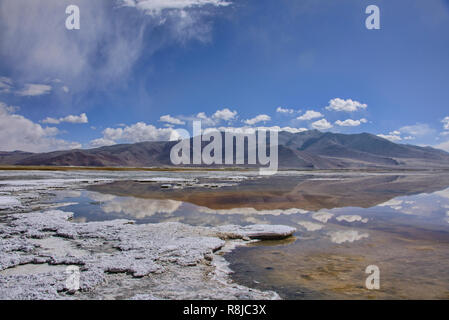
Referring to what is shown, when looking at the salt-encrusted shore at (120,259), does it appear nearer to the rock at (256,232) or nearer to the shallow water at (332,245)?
the rock at (256,232)

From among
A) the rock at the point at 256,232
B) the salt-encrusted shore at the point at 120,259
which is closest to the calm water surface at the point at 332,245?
the rock at the point at 256,232

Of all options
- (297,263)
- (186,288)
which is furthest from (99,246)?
(297,263)

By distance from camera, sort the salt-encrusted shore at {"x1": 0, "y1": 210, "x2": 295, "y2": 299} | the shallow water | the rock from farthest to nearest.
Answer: the rock
the shallow water
the salt-encrusted shore at {"x1": 0, "y1": 210, "x2": 295, "y2": 299}

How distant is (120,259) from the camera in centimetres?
624

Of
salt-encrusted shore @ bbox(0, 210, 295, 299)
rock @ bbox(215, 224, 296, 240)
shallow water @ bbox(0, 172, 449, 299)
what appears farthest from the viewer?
rock @ bbox(215, 224, 296, 240)

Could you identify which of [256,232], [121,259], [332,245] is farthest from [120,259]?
[332,245]

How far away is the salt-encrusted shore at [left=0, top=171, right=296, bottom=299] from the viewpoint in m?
4.71

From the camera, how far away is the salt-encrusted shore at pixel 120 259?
471 cm

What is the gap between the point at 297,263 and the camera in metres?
6.30

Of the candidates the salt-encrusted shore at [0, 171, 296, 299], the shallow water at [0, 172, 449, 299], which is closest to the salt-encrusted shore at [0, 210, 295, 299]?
the salt-encrusted shore at [0, 171, 296, 299]

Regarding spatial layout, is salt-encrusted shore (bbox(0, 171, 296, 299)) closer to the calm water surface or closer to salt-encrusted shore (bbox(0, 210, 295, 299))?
salt-encrusted shore (bbox(0, 210, 295, 299))

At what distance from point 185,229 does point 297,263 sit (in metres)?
4.11
